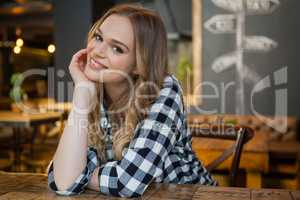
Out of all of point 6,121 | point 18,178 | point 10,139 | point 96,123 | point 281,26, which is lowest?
point 10,139

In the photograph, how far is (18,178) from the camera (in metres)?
→ 1.19

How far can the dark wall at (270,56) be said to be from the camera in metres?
4.87

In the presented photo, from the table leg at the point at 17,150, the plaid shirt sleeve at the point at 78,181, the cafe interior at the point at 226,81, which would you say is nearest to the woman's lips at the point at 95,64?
the plaid shirt sleeve at the point at 78,181

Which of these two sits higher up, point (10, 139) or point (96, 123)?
point (96, 123)

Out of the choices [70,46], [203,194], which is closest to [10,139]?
[70,46]

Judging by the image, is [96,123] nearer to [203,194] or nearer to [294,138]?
[203,194]

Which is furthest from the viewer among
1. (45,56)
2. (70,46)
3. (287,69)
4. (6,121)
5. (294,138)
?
(45,56)

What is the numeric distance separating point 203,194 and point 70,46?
505 centimetres

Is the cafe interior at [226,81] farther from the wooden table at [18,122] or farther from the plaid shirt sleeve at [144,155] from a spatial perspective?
the plaid shirt sleeve at [144,155]

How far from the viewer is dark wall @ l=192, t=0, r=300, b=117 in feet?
16.0

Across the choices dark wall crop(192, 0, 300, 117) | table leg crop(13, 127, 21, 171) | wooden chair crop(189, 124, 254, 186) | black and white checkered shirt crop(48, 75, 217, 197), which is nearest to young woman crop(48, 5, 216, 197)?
black and white checkered shirt crop(48, 75, 217, 197)

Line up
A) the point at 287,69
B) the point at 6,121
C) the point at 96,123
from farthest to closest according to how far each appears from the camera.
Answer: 1. the point at 287,69
2. the point at 6,121
3. the point at 96,123

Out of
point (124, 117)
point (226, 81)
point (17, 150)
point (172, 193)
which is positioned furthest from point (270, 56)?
point (172, 193)

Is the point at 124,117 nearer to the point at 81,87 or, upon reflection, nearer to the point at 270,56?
the point at 81,87
